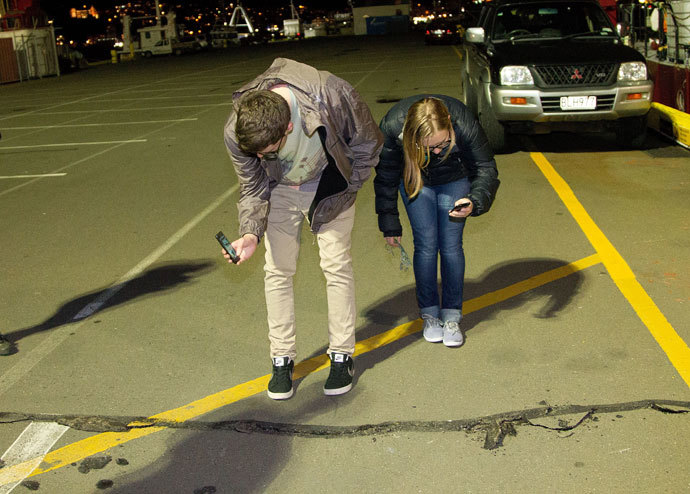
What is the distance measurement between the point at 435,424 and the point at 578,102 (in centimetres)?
664

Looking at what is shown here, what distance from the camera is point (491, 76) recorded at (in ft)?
32.0

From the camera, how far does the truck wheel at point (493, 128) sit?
982 centimetres

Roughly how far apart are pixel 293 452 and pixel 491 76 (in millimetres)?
7301

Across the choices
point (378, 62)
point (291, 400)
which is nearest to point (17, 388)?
point (291, 400)

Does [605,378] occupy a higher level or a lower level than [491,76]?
lower

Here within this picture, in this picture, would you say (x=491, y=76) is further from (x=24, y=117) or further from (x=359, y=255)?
(x=24, y=117)

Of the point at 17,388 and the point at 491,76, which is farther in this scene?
the point at 491,76

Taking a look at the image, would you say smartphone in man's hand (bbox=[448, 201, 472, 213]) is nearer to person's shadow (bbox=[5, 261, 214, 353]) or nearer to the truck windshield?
person's shadow (bbox=[5, 261, 214, 353])

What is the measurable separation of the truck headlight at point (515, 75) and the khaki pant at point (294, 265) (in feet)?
20.5

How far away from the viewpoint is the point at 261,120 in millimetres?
3105

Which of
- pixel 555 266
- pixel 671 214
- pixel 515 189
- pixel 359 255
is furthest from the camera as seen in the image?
pixel 515 189

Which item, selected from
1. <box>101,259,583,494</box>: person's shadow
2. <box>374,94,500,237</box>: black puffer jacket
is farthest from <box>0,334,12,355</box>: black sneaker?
<box>374,94,500,237</box>: black puffer jacket

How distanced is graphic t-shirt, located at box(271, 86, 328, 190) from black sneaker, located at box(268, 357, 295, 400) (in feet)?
2.98

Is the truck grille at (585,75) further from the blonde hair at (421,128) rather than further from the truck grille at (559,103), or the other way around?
the blonde hair at (421,128)
